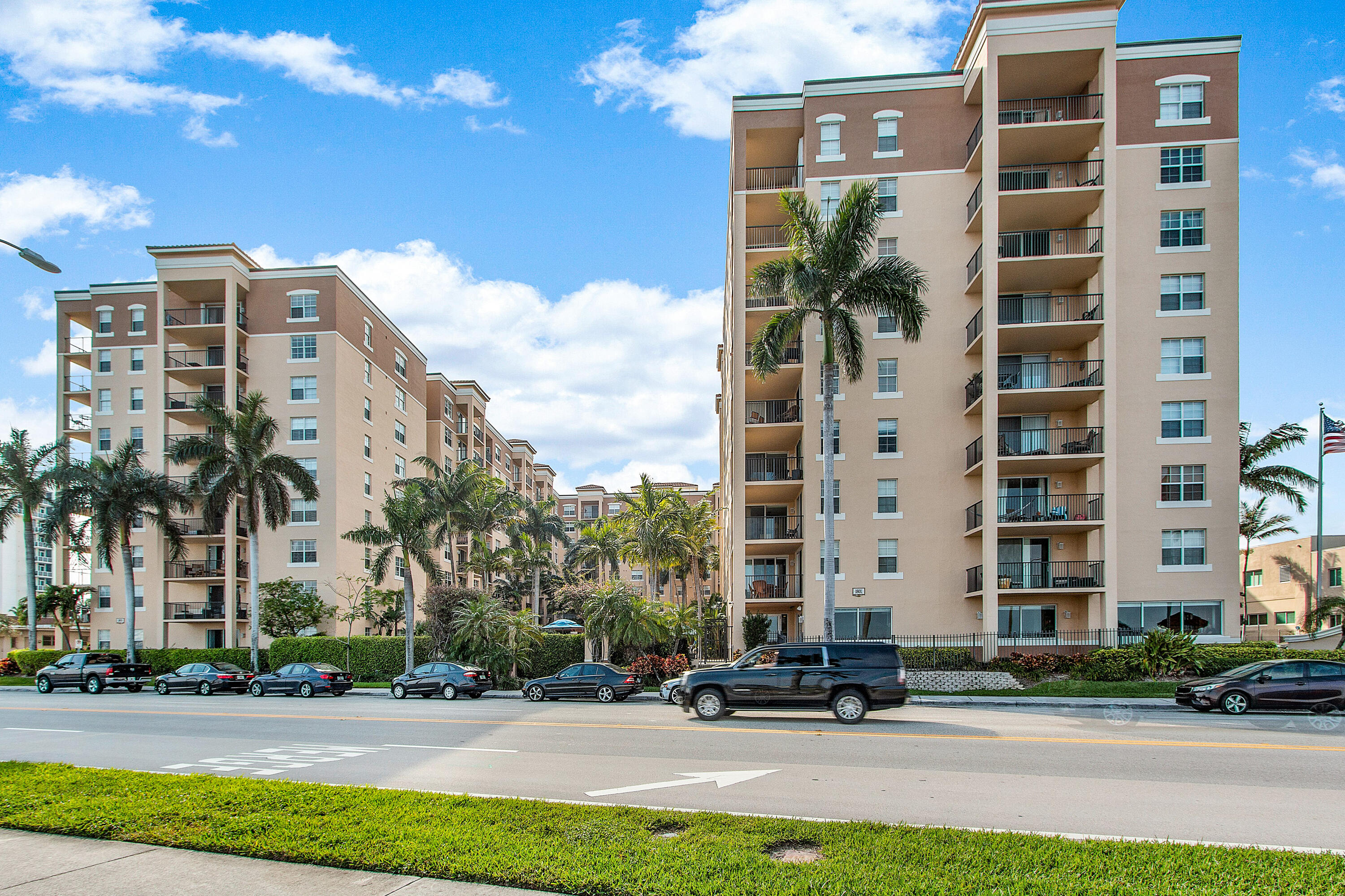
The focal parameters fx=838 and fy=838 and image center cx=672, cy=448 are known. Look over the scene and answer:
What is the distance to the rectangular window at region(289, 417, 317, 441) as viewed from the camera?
153 ft

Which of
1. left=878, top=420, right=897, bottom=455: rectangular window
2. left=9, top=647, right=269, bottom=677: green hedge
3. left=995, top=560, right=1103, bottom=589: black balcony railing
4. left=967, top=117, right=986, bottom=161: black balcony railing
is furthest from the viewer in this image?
left=9, top=647, right=269, bottom=677: green hedge

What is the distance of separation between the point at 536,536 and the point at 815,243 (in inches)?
1857

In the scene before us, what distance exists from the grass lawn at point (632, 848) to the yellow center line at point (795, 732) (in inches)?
294

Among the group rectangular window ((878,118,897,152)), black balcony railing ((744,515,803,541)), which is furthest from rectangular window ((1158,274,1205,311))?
black balcony railing ((744,515,803,541))

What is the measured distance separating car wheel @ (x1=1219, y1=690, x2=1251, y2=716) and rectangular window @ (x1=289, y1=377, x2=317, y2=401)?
4373 centimetres

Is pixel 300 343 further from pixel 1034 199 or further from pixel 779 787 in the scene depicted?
pixel 779 787

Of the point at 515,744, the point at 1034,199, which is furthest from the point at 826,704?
the point at 1034,199

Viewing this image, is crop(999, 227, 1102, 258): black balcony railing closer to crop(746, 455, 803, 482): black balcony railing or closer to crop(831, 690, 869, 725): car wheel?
crop(746, 455, 803, 482): black balcony railing

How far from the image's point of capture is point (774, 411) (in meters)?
38.5

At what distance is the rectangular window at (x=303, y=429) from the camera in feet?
153

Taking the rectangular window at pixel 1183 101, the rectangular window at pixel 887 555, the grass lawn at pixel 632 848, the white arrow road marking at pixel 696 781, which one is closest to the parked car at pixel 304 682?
the rectangular window at pixel 887 555

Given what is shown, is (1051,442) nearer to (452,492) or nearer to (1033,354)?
(1033,354)

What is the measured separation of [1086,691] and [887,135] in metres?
23.3

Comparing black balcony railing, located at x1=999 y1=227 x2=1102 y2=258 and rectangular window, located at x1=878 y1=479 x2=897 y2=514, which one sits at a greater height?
black balcony railing, located at x1=999 y1=227 x2=1102 y2=258
